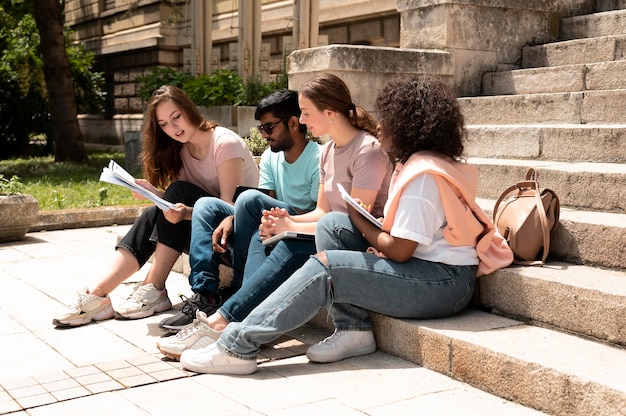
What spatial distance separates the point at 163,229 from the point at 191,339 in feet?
3.23

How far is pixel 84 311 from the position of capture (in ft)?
15.6

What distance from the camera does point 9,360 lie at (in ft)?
13.5

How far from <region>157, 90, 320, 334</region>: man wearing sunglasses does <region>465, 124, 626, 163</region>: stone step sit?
158 centimetres

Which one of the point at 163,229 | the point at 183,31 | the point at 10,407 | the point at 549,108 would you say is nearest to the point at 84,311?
the point at 163,229

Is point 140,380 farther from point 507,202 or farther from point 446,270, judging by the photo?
point 507,202

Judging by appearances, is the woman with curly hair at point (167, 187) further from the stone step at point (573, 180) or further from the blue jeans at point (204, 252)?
the stone step at point (573, 180)

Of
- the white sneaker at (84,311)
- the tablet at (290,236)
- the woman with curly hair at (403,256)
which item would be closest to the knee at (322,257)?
the woman with curly hair at (403,256)

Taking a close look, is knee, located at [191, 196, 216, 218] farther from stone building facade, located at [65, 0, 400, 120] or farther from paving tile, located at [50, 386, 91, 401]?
stone building facade, located at [65, 0, 400, 120]

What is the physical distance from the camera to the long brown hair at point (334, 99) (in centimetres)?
429

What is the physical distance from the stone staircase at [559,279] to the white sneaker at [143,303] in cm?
155

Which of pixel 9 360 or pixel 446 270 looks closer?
pixel 446 270

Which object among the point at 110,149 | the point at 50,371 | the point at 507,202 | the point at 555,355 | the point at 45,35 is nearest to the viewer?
the point at 555,355

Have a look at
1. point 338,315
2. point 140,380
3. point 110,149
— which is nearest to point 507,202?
point 338,315

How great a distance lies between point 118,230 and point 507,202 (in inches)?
206
